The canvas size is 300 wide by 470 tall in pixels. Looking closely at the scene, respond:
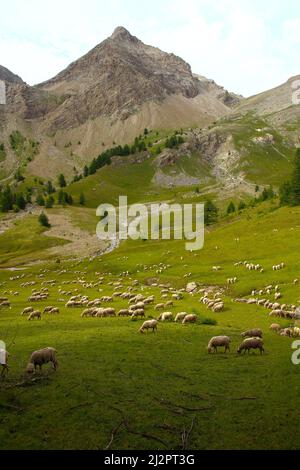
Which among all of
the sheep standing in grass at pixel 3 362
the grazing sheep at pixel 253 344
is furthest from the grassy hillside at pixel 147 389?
the grazing sheep at pixel 253 344

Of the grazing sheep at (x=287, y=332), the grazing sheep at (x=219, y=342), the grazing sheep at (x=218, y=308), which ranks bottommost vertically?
the grazing sheep at (x=218, y=308)

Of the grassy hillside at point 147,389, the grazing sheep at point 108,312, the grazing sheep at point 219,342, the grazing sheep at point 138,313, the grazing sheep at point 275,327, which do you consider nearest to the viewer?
the grassy hillside at point 147,389

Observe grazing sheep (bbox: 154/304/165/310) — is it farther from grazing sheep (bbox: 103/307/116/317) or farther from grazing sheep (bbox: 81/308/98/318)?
grazing sheep (bbox: 81/308/98/318)

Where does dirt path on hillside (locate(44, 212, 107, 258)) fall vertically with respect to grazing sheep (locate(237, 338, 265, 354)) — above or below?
below

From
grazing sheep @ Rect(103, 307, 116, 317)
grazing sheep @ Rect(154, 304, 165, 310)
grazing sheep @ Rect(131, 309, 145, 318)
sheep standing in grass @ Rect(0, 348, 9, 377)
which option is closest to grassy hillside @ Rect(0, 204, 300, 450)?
sheep standing in grass @ Rect(0, 348, 9, 377)

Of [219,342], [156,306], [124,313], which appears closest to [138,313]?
[124,313]

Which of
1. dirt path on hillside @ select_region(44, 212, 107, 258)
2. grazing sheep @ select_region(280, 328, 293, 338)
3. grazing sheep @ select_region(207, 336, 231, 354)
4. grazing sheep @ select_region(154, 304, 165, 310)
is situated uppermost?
grazing sheep @ select_region(207, 336, 231, 354)

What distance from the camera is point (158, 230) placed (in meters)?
157

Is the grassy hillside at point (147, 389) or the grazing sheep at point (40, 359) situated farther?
the grazing sheep at point (40, 359)

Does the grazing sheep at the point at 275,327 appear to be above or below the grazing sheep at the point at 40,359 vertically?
below

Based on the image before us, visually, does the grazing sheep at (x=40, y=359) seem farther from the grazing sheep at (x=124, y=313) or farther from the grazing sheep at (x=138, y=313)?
the grazing sheep at (x=124, y=313)

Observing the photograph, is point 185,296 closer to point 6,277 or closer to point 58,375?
point 58,375

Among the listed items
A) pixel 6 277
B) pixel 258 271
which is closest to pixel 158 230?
pixel 6 277

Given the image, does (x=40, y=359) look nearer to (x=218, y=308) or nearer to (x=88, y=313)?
(x=88, y=313)
